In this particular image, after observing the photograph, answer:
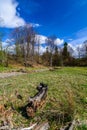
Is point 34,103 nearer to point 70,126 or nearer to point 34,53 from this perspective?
point 70,126

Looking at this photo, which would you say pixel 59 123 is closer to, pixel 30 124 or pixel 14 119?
pixel 30 124

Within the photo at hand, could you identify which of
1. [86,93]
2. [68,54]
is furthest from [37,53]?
[86,93]

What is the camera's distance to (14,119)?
4.88 meters

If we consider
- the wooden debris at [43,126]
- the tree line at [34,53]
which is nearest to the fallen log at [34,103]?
the wooden debris at [43,126]

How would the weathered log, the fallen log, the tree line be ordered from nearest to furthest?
1. the weathered log
2. the fallen log
3. the tree line

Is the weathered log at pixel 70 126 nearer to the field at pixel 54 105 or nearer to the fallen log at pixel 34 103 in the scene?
the field at pixel 54 105

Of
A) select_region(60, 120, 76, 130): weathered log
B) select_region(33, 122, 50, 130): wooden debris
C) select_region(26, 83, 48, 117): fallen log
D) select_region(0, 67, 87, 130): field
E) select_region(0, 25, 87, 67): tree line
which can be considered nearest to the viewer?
select_region(33, 122, 50, 130): wooden debris

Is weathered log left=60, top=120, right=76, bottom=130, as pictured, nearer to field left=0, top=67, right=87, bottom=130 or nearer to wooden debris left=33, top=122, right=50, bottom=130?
field left=0, top=67, right=87, bottom=130

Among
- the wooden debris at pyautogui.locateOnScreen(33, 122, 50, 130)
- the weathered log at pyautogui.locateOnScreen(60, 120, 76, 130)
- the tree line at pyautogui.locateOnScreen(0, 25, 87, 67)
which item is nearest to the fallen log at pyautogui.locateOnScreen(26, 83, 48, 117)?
the wooden debris at pyautogui.locateOnScreen(33, 122, 50, 130)

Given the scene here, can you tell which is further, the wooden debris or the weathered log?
the weathered log

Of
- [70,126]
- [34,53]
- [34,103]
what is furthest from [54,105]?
[34,53]

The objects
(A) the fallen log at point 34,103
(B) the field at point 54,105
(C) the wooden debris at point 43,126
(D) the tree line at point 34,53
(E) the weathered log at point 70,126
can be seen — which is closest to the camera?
(C) the wooden debris at point 43,126

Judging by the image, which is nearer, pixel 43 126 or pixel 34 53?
pixel 43 126

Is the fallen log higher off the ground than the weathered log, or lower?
higher
